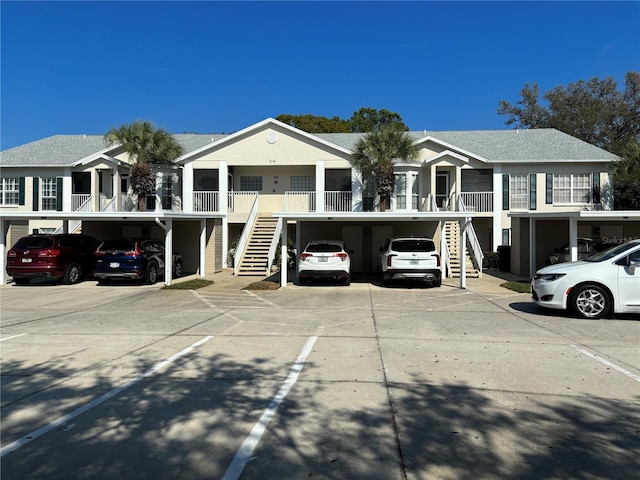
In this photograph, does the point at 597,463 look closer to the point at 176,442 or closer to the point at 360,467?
the point at 360,467

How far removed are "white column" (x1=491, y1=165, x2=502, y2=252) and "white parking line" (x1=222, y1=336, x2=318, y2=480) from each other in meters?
19.0

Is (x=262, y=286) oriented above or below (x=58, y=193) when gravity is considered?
below

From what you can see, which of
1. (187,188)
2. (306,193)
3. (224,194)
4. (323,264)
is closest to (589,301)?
(323,264)

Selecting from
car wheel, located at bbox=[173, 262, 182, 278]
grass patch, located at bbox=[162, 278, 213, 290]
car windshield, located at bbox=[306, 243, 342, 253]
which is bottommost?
grass patch, located at bbox=[162, 278, 213, 290]

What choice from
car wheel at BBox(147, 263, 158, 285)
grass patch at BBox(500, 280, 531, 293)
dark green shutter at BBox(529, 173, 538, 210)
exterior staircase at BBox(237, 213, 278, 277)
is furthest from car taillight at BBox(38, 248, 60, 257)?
dark green shutter at BBox(529, 173, 538, 210)

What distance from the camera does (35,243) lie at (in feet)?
49.3

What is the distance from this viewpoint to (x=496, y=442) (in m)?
3.51

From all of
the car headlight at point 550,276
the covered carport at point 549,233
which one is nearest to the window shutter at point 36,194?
the covered carport at point 549,233

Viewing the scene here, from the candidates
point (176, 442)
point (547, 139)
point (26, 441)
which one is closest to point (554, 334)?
point (176, 442)

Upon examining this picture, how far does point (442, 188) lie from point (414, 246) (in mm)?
10901

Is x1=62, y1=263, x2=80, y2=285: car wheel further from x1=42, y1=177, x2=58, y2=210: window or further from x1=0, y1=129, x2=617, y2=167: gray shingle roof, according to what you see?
x1=42, y1=177, x2=58, y2=210: window

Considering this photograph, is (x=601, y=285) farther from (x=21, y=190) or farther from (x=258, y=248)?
(x=21, y=190)

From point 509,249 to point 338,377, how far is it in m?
→ 17.2

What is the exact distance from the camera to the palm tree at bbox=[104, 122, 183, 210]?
20703 mm
